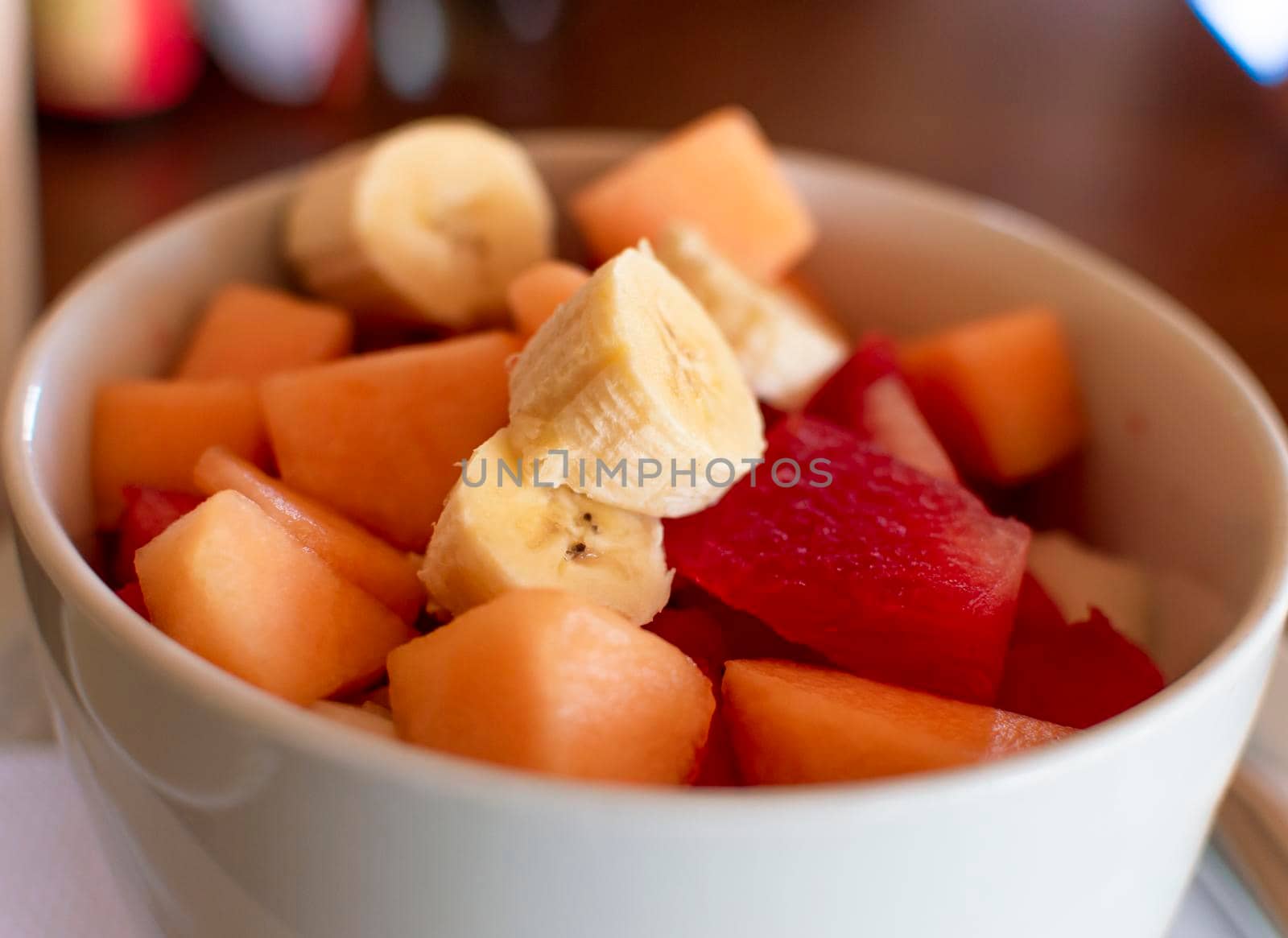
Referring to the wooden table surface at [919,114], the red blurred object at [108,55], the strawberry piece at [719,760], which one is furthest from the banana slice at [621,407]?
the red blurred object at [108,55]

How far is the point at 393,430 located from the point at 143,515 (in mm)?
129

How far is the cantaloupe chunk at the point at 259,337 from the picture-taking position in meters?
0.74

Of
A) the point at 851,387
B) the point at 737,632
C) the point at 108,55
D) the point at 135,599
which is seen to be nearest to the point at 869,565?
the point at 737,632

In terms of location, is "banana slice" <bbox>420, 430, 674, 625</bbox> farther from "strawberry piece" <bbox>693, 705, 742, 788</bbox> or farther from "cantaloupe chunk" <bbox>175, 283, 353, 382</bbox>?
"cantaloupe chunk" <bbox>175, 283, 353, 382</bbox>

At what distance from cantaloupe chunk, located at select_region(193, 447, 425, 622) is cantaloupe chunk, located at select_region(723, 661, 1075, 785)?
0.16m

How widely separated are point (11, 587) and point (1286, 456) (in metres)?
0.74

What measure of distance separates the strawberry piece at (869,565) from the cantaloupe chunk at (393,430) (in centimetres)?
12

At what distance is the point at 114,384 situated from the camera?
688 millimetres

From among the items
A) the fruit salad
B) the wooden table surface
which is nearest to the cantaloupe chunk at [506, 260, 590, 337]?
the fruit salad

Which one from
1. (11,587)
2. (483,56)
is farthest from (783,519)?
(483,56)

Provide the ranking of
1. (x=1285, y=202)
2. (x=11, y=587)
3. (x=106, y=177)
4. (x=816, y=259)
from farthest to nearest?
1. (x=1285, y=202)
2. (x=106, y=177)
3. (x=816, y=259)
4. (x=11, y=587)

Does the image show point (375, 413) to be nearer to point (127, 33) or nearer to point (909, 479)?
point (909, 479)

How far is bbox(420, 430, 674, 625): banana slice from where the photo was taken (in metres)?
0.51

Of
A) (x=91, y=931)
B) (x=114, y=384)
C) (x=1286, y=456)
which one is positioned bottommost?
(x=91, y=931)
